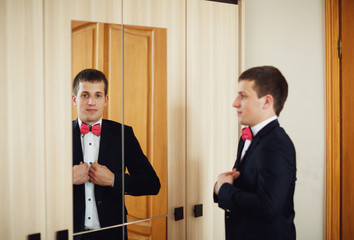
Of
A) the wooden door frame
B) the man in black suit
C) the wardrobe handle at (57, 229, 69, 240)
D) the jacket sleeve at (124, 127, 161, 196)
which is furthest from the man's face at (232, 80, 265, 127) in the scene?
the wooden door frame

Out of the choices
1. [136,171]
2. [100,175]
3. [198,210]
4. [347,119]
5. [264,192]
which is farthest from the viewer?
[347,119]

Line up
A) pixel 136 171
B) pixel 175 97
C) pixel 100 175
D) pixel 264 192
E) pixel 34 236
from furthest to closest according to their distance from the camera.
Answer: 1. pixel 175 97
2. pixel 136 171
3. pixel 100 175
4. pixel 34 236
5. pixel 264 192

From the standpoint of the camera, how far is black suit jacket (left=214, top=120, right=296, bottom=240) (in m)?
1.16

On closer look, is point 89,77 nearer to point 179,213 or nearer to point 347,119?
point 179,213

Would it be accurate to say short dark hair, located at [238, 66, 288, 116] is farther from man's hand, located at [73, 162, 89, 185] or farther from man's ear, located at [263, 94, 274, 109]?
man's hand, located at [73, 162, 89, 185]

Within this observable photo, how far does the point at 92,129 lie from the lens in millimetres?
1374

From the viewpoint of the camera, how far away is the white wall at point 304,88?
6.75 ft

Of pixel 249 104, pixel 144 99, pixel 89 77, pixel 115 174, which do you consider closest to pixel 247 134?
pixel 249 104

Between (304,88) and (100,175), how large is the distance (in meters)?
1.59

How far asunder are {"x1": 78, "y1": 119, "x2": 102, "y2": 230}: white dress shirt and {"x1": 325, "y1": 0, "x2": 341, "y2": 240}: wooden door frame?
5.49ft

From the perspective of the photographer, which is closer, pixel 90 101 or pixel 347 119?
pixel 90 101

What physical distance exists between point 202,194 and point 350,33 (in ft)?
5.11

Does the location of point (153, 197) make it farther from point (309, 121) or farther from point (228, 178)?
point (309, 121)

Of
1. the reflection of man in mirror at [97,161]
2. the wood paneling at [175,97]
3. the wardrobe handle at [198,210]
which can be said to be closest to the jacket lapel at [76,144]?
the reflection of man in mirror at [97,161]
